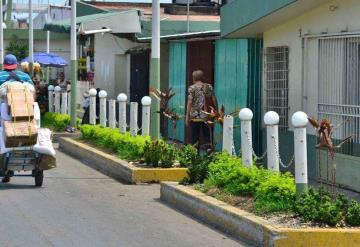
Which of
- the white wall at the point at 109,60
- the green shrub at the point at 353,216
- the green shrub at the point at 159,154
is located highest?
the white wall at the point at 109,60

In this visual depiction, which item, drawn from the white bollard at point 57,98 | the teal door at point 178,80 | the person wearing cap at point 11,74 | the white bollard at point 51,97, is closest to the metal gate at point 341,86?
the person wearing cap at point 11,74

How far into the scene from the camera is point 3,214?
10.1m

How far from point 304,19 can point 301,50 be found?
525 mm

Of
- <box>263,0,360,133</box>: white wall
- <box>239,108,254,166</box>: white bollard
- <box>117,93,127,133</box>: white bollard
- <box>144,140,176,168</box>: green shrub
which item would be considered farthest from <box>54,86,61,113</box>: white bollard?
<box>239,108,254,166</box>: white bollard

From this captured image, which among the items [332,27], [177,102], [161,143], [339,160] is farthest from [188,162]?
[177,102]

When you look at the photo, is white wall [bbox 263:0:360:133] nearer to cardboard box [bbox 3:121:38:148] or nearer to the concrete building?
the concrete building

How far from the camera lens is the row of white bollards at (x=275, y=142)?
8.25 metres

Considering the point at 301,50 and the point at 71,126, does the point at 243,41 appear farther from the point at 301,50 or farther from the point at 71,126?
the point at 71,126

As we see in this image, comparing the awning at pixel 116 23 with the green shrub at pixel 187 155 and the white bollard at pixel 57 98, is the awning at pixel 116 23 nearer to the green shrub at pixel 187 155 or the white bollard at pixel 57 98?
the white bollard at pixel 57 98

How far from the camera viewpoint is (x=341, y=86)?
12047 mm

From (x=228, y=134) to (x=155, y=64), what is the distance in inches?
143

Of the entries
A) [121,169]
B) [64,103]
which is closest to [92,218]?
[121,169]

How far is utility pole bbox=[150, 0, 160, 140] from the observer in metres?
14.0

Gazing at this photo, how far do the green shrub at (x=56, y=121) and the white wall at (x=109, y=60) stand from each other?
139 inches
